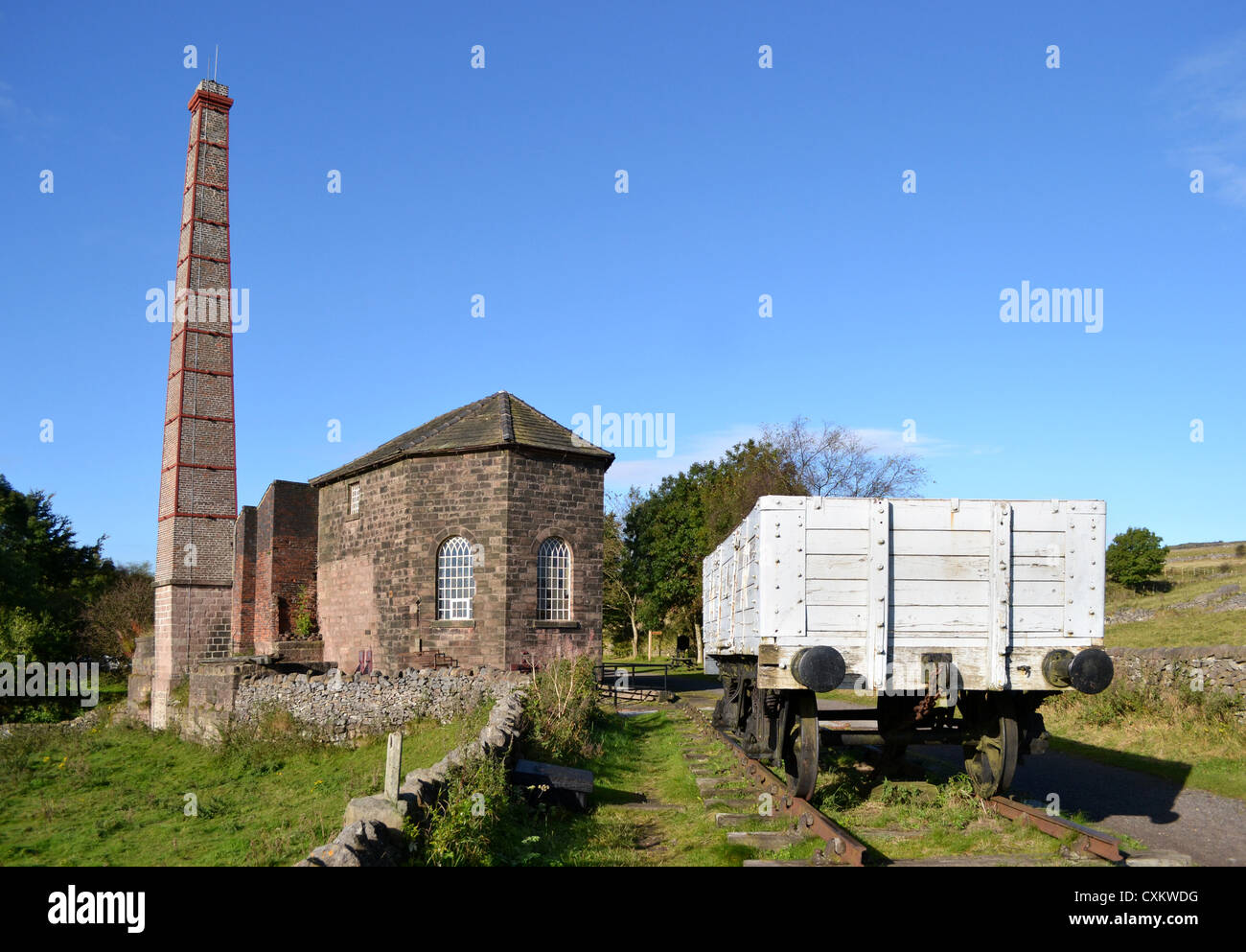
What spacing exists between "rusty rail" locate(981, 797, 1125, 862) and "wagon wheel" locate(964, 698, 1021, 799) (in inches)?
6.5

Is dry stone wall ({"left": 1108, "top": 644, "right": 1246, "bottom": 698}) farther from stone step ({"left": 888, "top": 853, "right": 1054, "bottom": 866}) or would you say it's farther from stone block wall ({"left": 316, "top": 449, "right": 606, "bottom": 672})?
stone block wall ({"left": 316, "top": 449, "right": 606, "bottom": 672})

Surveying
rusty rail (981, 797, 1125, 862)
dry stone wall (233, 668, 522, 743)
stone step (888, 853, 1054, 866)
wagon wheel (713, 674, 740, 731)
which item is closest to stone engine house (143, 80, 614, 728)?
dry stone wall (233, 668, 522, 743)

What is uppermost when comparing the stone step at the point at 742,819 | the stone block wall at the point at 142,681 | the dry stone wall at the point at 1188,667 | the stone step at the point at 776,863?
the dry stone wall at the point at 1188,667

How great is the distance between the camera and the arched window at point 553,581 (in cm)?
2145

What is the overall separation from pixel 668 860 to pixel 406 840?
2.06 m

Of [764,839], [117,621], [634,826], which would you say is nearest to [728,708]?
[634,826]

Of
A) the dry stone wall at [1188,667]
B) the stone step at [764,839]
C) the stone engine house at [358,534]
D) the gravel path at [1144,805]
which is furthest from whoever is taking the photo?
the stone engine house at [358,534]

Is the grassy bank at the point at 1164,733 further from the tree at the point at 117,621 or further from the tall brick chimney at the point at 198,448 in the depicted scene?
the tree at the point at 117,621

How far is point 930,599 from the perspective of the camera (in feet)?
23.3

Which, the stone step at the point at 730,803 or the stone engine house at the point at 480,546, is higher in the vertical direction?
the stone engine house at the point at 480,546

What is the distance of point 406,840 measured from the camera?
20.0ft

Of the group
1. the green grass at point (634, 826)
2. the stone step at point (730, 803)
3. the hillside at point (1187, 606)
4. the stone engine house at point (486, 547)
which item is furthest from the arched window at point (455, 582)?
the hillside at point (1187, 606)

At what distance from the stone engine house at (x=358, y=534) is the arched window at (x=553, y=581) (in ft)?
0.12
